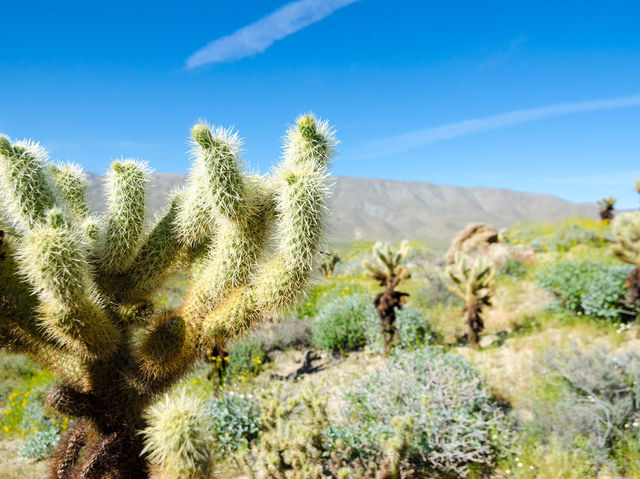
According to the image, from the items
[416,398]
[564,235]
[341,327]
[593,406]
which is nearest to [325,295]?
[341,327]

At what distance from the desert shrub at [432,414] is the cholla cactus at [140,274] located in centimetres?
278

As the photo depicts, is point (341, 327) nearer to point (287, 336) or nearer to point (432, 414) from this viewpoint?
point (287, 336)

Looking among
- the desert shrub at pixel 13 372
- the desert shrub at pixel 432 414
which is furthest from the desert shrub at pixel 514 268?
the desert shrub at pixel 13 372

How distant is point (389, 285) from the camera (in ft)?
25.7

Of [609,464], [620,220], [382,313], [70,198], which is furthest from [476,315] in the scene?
[70,198]

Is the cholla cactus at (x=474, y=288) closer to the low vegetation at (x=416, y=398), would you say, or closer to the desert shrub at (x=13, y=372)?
the low vegetation at (x=416, y=398)

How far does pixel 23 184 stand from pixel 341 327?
23.4ft

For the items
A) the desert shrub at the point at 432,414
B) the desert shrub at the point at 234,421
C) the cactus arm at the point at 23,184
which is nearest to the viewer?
the cactus arm at the point at 23,184

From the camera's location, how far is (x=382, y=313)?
7570 mm

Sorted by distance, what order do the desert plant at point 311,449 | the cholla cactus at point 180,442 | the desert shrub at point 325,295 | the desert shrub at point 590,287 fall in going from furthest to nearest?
the desert shrub at point 325,295 < the desert shrub at point 590,287 < the desert plant at point 311,449 < the cholla cactus at point 180,442

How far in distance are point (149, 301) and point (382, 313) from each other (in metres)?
Answer: 5.98

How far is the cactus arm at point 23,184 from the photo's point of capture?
173 centimetres

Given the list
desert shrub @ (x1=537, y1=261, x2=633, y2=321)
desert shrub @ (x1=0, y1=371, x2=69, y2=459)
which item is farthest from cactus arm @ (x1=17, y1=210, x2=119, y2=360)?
desert shrub @ (x1=537, y1=261, x2=633, y2=321)

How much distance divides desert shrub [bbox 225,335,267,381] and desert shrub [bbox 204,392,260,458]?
1450mm
